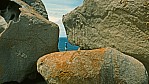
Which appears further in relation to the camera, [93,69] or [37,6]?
[37,6]

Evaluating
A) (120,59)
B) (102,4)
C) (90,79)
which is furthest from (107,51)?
(102,4)

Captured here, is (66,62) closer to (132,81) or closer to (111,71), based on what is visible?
(111,71)

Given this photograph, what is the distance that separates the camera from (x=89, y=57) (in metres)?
4.21

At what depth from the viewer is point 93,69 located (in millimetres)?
4125

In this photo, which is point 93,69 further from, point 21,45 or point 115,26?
point 21,45

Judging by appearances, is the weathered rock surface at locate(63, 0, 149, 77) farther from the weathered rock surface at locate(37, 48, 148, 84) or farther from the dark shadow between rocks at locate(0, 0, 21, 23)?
the dark shadow between rocks at locate(0, 0, 21, 23)

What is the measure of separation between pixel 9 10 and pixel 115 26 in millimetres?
2041

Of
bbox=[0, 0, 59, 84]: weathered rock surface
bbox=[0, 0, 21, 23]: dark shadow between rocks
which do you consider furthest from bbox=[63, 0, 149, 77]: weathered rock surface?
bbox=[0, 0, 21, 23]: dark shadow between rocks

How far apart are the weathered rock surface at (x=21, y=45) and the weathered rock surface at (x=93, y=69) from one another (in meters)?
0.80

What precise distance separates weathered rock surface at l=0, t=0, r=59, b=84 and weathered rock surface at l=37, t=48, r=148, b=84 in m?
0.80

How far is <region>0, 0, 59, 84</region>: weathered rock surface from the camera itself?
5.02 metres

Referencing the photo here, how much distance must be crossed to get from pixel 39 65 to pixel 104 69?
985 millimetres

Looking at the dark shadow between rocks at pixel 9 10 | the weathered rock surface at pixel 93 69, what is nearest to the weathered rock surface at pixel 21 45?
the dark shadow between rocks at pixel 9 10

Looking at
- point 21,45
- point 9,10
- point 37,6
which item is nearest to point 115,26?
point 21,45
